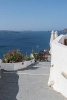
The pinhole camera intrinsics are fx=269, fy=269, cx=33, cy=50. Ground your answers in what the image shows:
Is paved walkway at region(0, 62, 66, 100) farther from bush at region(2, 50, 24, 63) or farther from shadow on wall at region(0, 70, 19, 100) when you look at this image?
bush at region(2, 50, 24, 63)

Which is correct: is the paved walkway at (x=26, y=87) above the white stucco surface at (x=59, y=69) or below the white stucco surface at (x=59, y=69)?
below

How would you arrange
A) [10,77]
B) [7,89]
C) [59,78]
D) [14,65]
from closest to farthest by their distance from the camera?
[59,78] < [7,89] < [10,77] < [14,65]

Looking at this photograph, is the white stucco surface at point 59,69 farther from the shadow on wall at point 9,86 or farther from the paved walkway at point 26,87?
the shadow on wall at point 9,86

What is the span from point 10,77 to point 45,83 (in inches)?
59.7

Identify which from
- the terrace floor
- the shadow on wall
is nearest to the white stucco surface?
the terrace floor

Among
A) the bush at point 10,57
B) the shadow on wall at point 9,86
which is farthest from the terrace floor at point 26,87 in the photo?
the bush at point 10,57

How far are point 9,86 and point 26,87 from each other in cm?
53

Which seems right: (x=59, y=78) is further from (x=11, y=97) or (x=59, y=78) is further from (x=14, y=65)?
(x=14, y=65)

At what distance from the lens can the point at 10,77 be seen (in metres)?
9.45

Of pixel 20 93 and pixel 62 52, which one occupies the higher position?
pixel 62 52

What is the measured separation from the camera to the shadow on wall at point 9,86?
23.0 feet

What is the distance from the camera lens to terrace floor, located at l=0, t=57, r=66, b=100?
6.97 meters

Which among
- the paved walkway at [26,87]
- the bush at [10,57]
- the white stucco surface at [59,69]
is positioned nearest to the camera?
the white stucco surface at [59,69]

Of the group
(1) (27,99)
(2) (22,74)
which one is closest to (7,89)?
(1) (27,99)
